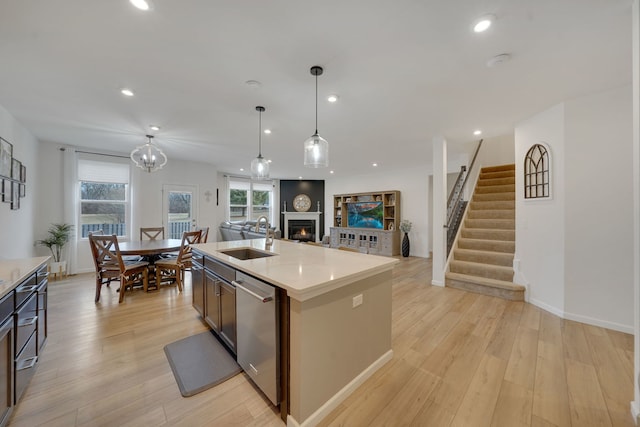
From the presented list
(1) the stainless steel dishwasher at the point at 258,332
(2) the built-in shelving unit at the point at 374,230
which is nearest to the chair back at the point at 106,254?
(1) the stainless steel dishwasher at the point at 258,332

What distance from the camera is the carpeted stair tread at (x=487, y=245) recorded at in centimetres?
414

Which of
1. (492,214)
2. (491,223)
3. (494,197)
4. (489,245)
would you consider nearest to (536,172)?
(489,245)

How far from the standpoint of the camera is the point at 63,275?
4586mm

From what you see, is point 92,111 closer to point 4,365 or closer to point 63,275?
point 4,365

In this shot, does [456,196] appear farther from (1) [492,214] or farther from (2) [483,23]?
(2) [483,23]

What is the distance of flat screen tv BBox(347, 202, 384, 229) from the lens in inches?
306

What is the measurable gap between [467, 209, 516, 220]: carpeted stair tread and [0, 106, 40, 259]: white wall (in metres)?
7.62

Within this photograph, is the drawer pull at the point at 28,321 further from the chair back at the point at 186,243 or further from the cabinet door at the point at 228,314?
the chair back at the point at 186,243

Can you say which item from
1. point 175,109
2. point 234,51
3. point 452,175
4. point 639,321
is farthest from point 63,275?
point 452,175

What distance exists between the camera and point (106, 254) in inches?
135

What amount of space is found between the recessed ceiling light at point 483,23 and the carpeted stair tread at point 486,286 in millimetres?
3442

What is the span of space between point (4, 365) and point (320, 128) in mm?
3695

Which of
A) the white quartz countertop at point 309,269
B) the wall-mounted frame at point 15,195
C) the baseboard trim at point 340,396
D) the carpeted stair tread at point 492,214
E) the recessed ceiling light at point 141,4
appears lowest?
the baseboard trim at point 340,396

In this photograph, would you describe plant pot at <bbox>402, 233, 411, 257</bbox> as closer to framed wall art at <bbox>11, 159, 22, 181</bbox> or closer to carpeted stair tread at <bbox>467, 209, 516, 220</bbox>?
carpeted stair tread at <bbox>467, 209, 516, 220</bbox>
